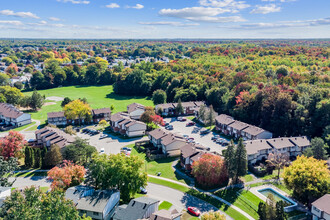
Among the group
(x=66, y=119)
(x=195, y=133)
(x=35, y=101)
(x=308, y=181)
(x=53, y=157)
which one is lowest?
(x=195, y=133)

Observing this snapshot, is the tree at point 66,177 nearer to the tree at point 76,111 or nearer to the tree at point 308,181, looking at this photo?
the tree at point 308,181

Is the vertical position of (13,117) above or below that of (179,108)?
below

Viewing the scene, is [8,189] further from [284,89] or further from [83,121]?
[284,89]

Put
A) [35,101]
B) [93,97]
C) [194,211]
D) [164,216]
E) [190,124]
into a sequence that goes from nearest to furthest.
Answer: [164,216]
[194,211]
[190,124]
[35,101]
[93,97]

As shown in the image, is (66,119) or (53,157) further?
(66,119)

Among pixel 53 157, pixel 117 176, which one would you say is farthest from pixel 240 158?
pixel 53 157

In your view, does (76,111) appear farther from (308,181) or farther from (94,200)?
(308,181)

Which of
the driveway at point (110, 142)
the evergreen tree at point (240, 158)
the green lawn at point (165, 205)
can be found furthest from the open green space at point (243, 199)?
the driveway at point (110, 142)
